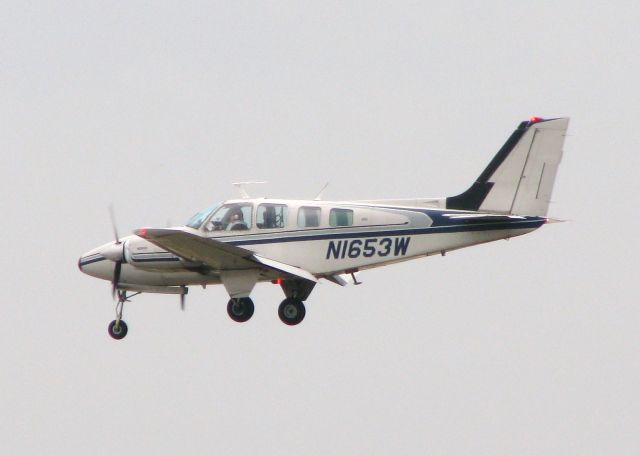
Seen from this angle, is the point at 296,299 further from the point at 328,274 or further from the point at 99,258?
the point at 99,258

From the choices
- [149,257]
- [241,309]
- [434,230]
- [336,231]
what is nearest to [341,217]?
[336,231]

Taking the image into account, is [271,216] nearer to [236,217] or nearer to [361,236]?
[236,217]

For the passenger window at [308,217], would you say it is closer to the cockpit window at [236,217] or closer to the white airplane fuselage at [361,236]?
the white airplane fuselage at [361,236]

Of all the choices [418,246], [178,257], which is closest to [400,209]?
[418,246]

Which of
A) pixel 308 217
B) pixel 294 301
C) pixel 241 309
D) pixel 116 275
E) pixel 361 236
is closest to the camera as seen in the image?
pixel 361 236

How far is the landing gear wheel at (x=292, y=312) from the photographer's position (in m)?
57.7

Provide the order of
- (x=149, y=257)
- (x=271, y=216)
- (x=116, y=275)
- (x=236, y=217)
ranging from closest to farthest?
1. (x=271, y=216)
2. (x=236, y=217)
3. (x=149, y=257)
4. (x=116, y=275)

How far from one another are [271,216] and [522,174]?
6276mm

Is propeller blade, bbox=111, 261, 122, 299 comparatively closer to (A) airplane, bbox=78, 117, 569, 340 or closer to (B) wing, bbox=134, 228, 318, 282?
(A) airplane, bbox=78, 117, 569, 340

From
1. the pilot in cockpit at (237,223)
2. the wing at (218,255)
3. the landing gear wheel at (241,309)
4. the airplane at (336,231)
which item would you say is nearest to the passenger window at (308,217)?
the airplane at (336,231)

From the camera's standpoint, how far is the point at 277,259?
56594 mm

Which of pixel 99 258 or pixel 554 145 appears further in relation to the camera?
pixel 99 258

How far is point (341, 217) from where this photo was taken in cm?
5622

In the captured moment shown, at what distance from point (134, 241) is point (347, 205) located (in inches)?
227
